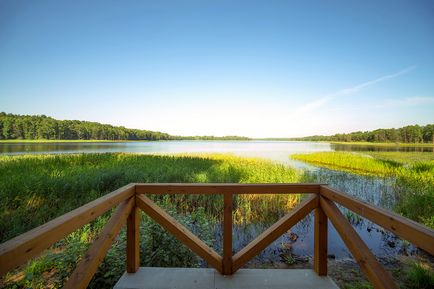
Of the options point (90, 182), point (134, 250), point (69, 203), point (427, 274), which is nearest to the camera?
point (134, 250)

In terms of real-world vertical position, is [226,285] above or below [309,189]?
below

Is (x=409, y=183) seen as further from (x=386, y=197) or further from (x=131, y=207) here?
(x=131, y=207)

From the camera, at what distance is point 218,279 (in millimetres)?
2945

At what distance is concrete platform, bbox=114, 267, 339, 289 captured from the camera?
284 cm

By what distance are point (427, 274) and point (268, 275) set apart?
3548 mm

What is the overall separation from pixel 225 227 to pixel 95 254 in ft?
4.77

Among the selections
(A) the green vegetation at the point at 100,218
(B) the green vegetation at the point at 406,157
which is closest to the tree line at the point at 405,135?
(B) the green vegetation at the point at 406,157

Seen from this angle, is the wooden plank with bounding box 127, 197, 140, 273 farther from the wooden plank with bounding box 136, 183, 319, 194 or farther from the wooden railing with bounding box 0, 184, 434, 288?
the wooden plank with bounding box 136, 183, 319, 194

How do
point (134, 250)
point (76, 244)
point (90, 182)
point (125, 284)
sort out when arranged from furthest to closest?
point (90, 182)
point (76, 244)
point (134, 250)
point (125, 284)

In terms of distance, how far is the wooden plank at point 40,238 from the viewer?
44.5 inches

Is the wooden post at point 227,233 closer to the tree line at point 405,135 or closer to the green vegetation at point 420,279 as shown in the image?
the green vegetation at point 420,279

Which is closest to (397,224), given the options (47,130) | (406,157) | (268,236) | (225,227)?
(268,236)

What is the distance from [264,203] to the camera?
9188 mm

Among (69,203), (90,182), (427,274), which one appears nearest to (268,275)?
(427,274)
